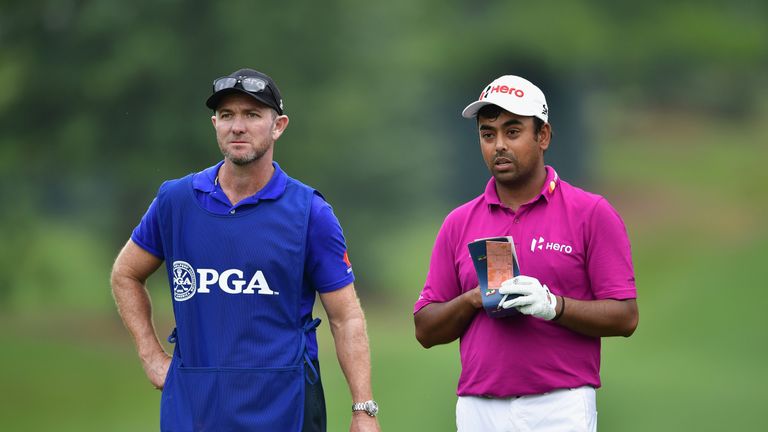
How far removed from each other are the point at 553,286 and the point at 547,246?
0.16 m

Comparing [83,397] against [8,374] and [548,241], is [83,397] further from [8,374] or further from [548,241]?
[548,241]

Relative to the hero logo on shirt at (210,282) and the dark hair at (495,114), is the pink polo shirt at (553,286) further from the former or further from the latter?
the hero logo on shirt at (210,282)

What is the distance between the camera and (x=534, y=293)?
15.0 feet

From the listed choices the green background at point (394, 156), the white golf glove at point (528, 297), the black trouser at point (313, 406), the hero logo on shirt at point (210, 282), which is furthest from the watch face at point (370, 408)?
the green background at point (394, 156)

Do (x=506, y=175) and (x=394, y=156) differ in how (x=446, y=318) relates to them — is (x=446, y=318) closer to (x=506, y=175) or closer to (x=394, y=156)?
(x=506, y=175)

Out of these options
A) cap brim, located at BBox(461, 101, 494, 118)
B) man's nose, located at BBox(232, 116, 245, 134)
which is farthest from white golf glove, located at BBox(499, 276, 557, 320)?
man's nose, located at BBox(232, 116, 245, 134)

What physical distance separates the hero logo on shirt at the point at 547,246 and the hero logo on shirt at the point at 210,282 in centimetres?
104

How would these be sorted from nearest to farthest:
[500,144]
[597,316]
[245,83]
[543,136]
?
[597,316] → [245,83] → [500,144] → [543,136]

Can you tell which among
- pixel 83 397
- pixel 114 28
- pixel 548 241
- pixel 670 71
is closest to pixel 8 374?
pixel 83 397

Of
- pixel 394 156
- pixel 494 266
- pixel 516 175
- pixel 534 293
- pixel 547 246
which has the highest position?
pixel 394 156

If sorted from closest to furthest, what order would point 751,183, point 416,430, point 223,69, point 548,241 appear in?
point 548,241
point 416,430
point 223,69
point 751,183

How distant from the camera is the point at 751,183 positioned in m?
32.4

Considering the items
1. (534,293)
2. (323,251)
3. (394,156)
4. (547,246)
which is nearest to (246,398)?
(323,251)

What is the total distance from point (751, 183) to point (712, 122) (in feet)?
8.40
